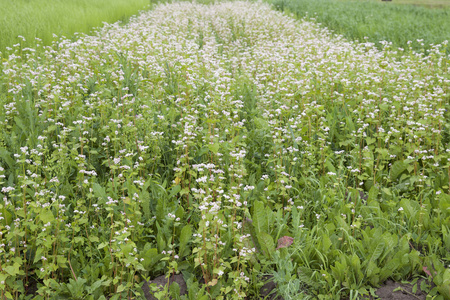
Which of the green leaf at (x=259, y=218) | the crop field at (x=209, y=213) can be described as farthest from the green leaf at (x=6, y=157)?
the green leaf at (x=259, y=218)

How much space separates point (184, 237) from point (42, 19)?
8.53 m

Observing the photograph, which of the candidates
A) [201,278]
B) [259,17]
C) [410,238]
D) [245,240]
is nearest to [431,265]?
[410,238]

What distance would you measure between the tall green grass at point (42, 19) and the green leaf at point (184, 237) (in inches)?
242

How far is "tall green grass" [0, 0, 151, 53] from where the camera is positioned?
8367 mm

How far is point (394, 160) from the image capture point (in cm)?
498

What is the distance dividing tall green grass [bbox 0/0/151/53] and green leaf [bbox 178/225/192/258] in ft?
20.2

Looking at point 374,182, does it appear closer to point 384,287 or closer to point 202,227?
point 384,287

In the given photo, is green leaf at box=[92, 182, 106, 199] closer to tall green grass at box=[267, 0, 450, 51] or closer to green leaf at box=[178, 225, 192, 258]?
green leaf at box=[178, 225, 192, 258]

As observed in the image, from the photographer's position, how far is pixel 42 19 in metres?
9.77

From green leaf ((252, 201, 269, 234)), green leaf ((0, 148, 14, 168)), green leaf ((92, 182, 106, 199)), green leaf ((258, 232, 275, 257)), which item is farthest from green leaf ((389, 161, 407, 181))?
green leaf ((0, 148, 14, 168))

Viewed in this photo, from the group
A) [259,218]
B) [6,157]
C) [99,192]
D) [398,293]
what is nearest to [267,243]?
[259,218]

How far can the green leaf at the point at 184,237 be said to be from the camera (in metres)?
3.46

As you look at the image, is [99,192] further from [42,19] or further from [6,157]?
[42,19]

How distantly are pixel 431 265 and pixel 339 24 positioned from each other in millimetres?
14275
